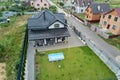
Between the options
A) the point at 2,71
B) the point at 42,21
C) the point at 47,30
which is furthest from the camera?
the point at 42,21

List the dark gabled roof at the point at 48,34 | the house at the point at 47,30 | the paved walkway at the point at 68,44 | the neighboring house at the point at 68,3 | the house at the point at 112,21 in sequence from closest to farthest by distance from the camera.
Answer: the dark gabled roof at the point at 48,34, the paved walkway at the point at 68,44, the house at the point at 47,30, the house at the point at 112,21, the neighboring house at the point at 68,3

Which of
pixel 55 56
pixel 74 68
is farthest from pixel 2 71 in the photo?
pixel 74 68

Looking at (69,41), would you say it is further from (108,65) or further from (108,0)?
(108,0)

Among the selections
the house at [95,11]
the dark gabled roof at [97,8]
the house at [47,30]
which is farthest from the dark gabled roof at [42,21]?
the dark gabled roof at [97,8]

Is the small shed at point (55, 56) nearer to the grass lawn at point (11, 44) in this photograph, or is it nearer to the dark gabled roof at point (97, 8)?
the grass lawn at point (11, 44)

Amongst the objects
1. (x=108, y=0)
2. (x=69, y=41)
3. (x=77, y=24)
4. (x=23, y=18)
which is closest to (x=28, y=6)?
(x=23, y=18)

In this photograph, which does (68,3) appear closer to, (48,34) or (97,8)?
(97,8)
